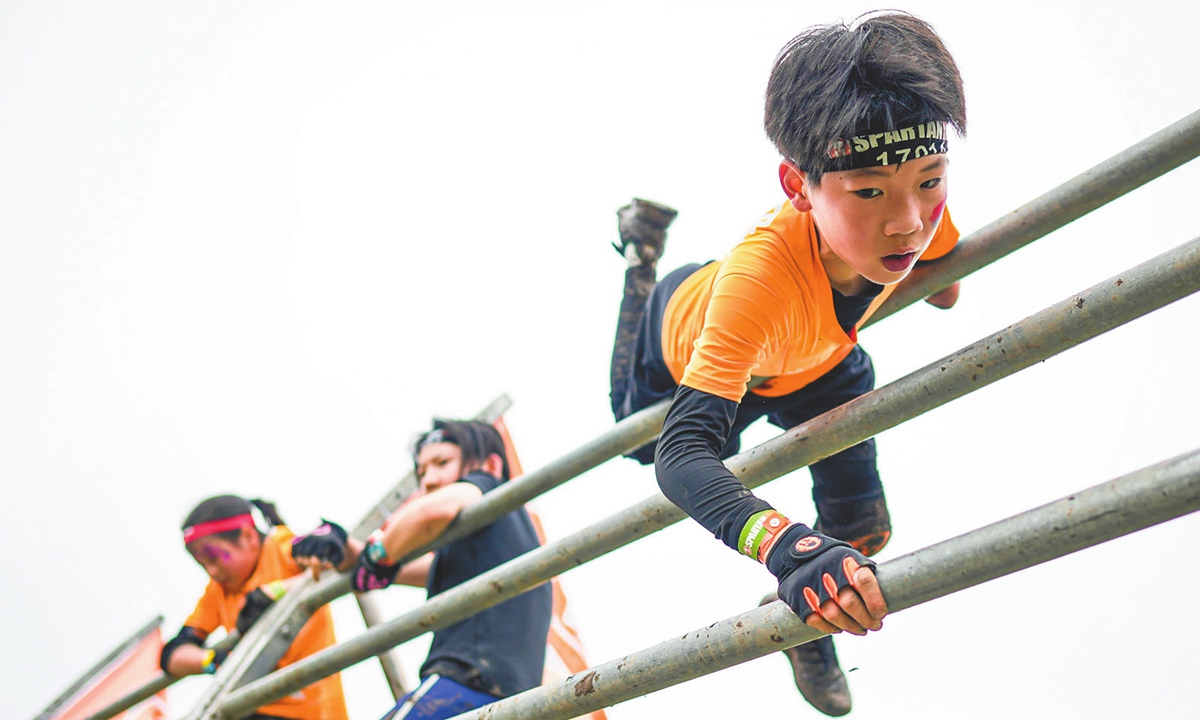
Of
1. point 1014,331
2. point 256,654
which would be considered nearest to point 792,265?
point 1014,331

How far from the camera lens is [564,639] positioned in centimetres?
241

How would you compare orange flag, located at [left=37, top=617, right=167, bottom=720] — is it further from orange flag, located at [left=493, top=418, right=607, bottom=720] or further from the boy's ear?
the boy's ear

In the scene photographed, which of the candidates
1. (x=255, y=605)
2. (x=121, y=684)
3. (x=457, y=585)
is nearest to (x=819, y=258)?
(x=457, y=585)

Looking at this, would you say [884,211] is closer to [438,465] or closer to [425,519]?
[425,519]

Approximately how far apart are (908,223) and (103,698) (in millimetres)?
2705

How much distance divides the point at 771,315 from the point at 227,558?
1.80m

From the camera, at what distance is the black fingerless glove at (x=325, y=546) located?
199 centimetres

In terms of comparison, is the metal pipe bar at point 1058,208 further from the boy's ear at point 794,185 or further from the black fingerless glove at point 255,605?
the black fingerless glove at point 255,605

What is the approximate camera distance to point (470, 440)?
2279 mm

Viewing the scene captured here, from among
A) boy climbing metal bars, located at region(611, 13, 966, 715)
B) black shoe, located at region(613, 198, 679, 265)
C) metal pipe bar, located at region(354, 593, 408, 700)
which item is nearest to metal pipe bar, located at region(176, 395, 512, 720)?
metal pipe bar, located at region(354, 593, 408, 700)

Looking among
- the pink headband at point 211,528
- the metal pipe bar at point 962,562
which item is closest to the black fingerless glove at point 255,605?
the pink headband at point 211,528

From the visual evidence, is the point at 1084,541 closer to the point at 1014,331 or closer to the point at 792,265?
the point at 1014,331

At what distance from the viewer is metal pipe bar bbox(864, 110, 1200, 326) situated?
4.00 feet

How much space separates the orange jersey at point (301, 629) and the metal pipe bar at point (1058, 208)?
1.41 m
